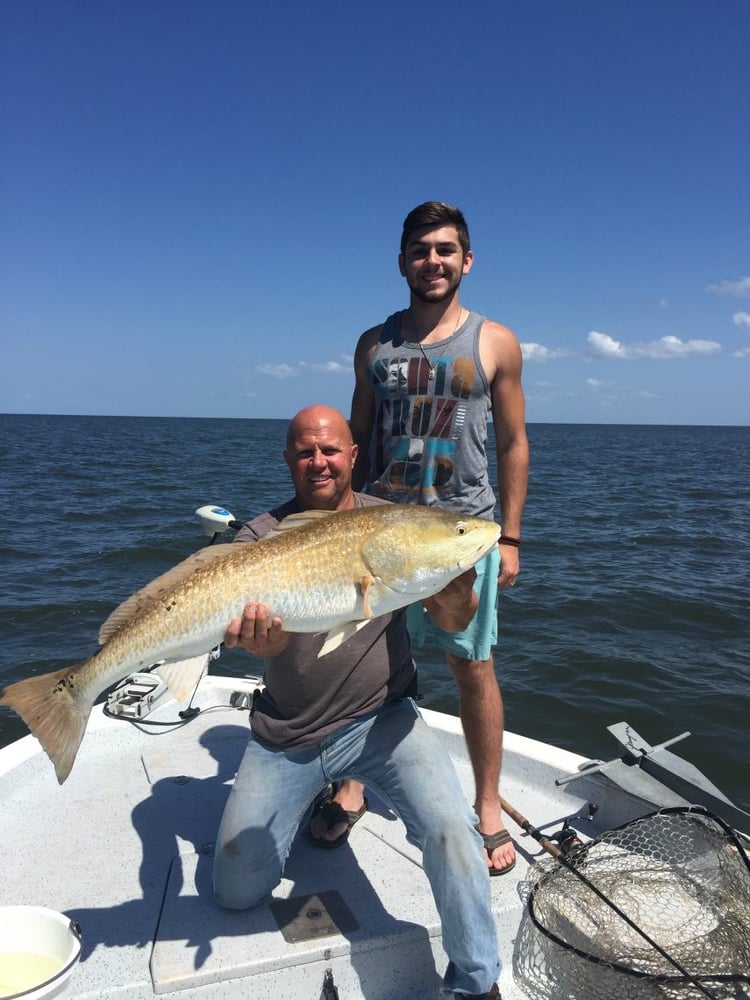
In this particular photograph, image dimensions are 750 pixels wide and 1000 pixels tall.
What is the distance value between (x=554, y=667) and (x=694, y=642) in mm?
2529

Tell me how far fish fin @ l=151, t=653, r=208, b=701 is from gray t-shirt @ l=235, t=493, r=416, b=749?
0.43m

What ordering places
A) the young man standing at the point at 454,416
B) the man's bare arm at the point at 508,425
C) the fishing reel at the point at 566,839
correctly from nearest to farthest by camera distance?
the fishing reel at the point at 566,839 < the young man standing at the point at 454,416 < the man's bare arm at the point at 508,425

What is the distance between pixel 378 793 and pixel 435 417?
212cm

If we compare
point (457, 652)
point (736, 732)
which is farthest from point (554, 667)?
point (457, 652)

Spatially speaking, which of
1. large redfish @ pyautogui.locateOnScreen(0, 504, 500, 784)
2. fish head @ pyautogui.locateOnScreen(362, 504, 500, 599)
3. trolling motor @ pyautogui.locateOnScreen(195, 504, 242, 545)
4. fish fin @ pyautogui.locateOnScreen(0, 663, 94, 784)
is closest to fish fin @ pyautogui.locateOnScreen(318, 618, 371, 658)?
large redfish @ pyautogui.locateOnScreen(0, 504, 500, 784)

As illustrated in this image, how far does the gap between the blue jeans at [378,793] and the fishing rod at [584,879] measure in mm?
568

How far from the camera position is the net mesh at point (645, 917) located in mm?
2855

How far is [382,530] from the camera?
3059 mm

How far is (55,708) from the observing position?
2.98 meters

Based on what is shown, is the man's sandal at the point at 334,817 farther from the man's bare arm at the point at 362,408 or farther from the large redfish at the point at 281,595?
the man's bare arm at the point at 362,408

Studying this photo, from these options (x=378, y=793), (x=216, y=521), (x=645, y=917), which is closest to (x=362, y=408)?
(x=216, y=521)

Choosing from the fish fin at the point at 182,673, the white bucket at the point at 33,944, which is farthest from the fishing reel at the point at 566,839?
the white bucket at the point at 33,944

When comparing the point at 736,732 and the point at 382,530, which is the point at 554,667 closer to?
the point at 736,732

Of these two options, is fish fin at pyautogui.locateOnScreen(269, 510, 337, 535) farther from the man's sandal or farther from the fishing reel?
the fishing reel
